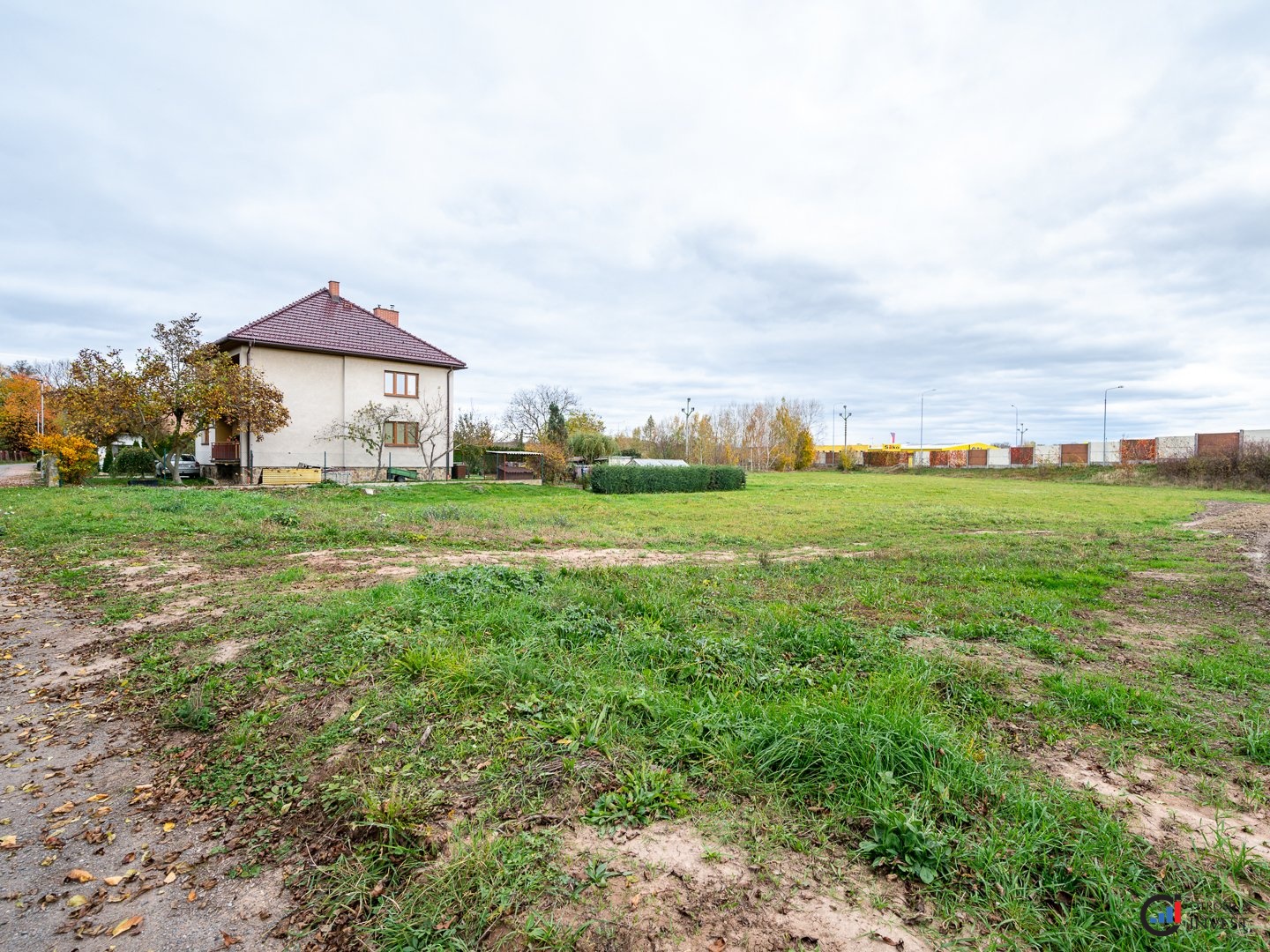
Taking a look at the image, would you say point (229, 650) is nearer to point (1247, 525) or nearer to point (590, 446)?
point (1247, 525)

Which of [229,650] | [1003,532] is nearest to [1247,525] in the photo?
[1003,532]

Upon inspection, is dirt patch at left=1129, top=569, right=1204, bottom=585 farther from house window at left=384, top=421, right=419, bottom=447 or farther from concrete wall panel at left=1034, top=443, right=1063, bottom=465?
concrete wall panel at left=1034, top=443, right=1063, bottom=465

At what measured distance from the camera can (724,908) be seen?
2.14m

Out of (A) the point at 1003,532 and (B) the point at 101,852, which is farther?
(A) the point at 1003,532

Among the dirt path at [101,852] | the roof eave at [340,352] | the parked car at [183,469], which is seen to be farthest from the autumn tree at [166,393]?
the dirt path at [101,852]

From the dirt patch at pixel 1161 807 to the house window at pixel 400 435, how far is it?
27.9 metres

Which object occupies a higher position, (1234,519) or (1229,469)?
(1229,469)

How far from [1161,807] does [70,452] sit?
28.2m

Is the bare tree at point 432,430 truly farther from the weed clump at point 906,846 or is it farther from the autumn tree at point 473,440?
the weed clump at point 906,846

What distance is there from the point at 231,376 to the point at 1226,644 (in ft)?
87.3

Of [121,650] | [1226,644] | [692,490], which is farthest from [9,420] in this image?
[1226,644]

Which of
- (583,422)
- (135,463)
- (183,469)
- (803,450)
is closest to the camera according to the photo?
(183,469)

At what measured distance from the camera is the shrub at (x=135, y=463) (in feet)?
97.3

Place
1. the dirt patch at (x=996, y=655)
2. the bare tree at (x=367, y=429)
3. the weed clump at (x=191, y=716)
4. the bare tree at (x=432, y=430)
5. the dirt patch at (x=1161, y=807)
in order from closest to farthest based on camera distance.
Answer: the dirt patch at (x=1161, y=807)
the weed clump at (x=191, y=716)
the dirt patch at (x=996, y=655)
the bare tree at (x=367, y=429)
the bare tree at (x=432, y=430)
